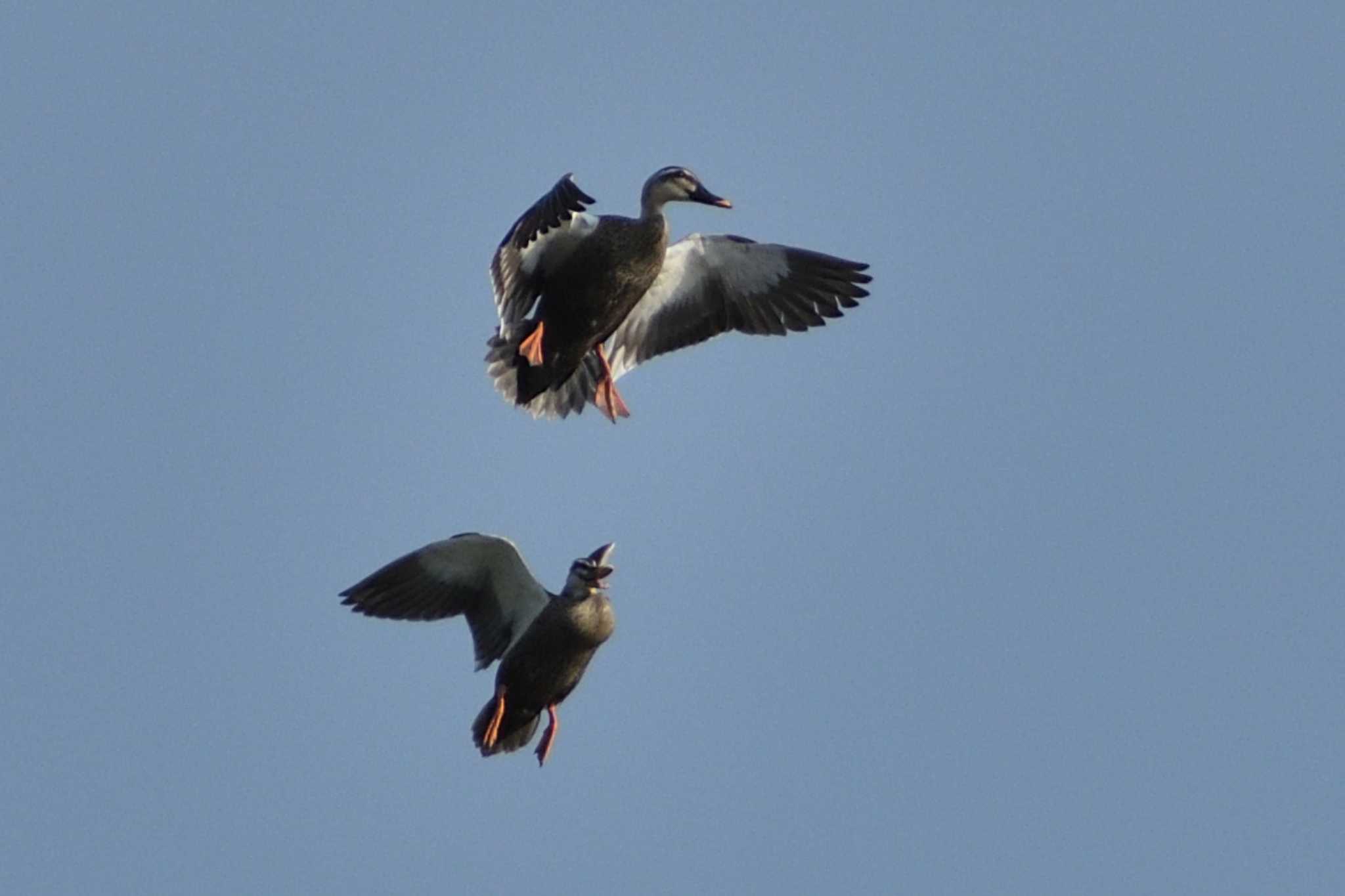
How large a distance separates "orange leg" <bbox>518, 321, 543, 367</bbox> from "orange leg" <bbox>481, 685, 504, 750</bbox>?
191 cm

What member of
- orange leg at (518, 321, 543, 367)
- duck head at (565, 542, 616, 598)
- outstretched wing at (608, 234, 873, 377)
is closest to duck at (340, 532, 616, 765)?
duck head at (565, 542, 616, 598)

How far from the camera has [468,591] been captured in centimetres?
1285

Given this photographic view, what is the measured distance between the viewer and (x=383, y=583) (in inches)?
499

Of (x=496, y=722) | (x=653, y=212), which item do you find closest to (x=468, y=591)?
(x=496, y=722)

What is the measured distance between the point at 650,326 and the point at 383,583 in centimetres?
245

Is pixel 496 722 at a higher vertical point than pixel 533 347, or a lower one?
lower

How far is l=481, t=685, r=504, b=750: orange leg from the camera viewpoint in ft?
40.4

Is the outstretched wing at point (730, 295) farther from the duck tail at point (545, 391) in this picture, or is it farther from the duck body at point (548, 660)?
the duck body at point (548, 660)

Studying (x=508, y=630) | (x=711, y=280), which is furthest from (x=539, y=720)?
(x=711, y=280)

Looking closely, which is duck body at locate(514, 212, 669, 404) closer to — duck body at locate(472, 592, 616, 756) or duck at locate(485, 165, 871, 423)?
duck at locate(485, 165, 871, 423)

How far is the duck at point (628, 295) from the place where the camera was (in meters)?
12.7

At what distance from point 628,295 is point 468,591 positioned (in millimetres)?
1935

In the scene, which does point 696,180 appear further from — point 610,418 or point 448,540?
point 448,540

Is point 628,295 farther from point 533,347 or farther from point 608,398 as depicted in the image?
point 608,398
